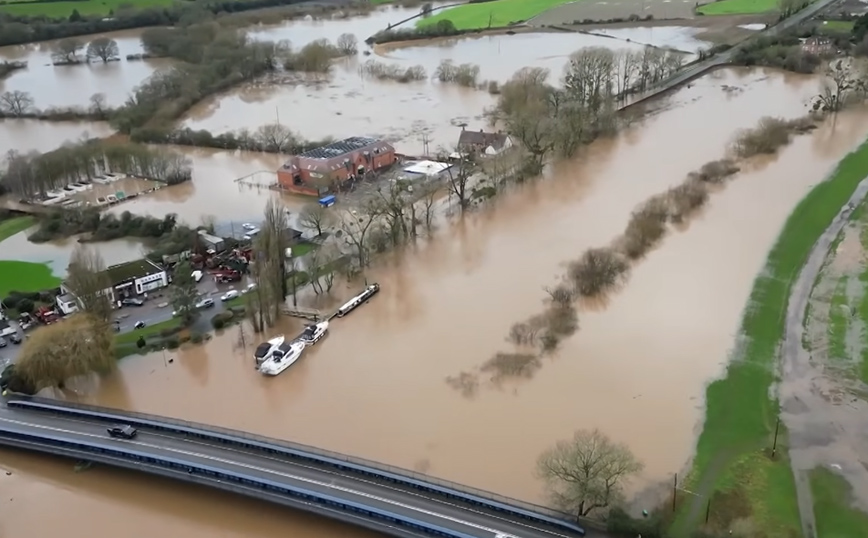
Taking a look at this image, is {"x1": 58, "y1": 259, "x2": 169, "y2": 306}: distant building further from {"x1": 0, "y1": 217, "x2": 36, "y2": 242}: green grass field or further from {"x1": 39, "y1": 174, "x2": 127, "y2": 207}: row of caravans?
{"x1": 39, "y1": 174, "x2": 127, "y2": 207}: row of caravans

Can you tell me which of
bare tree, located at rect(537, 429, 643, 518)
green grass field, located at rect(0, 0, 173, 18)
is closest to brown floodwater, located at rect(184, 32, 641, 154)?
bare tree, located at rect(537, 429, 643, 518)

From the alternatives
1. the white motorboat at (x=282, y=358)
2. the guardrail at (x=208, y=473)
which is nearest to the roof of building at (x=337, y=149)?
the white motorboat at (x=282, y=358)

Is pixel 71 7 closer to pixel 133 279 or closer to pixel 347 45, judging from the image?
pixel 347 45

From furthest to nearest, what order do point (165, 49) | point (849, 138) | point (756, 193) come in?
point (165, 49), point (849, 138), point (756, 193)

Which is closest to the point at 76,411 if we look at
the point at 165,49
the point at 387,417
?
the point at 387,417

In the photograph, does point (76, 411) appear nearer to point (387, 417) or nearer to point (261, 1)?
point (387, 417)

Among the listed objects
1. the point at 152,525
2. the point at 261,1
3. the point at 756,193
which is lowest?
the point at 152,525
